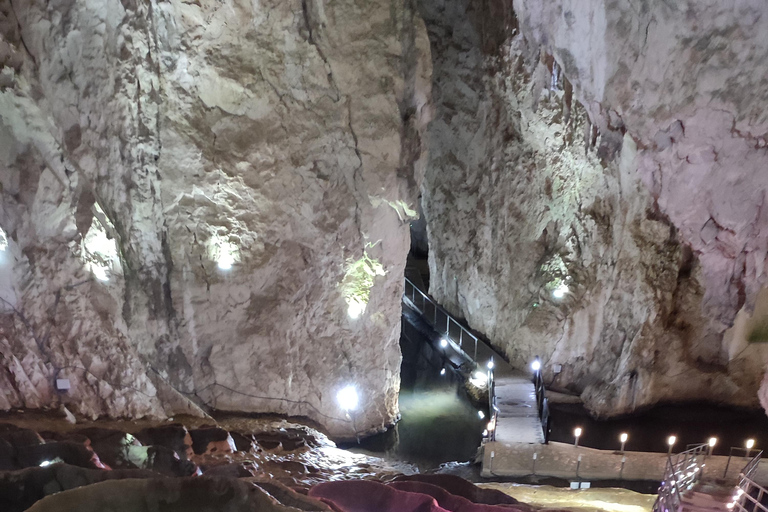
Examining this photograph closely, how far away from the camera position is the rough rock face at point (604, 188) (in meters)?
9.19

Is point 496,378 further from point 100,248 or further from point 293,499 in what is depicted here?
→ point 293,499

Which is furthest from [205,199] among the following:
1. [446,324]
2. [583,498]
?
[446,324]

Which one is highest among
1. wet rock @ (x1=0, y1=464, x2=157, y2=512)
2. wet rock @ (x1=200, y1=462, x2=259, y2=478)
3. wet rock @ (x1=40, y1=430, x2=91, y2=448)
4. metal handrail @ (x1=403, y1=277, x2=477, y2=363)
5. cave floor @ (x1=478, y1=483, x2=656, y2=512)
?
metal handrail @ (x1=403, y1=277, x2=477, y2=363)

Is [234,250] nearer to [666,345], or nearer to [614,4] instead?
[614,4]

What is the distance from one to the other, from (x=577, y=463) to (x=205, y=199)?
8.76m

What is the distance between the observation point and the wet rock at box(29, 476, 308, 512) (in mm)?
3420

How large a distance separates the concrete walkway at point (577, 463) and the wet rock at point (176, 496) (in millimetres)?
7937

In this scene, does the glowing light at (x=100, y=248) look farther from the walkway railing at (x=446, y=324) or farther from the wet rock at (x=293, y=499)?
the walkway railing at (x=446, y=324)

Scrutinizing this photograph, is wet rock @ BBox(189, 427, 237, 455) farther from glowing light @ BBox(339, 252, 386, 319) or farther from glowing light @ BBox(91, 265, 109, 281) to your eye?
glowing light @ BBox(339, 252, 386, 319)

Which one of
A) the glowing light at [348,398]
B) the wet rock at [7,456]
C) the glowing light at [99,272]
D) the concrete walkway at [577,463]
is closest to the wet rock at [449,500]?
the wet rock at [7,456]

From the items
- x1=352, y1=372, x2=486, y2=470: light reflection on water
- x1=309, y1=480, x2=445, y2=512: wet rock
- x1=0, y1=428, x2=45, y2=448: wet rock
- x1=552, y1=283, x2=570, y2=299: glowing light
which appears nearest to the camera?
x1=309, y1=480, x2=445, y2=512: wet rock

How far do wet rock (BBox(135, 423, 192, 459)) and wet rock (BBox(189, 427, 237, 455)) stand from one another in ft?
0.73

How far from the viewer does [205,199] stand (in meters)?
9.60

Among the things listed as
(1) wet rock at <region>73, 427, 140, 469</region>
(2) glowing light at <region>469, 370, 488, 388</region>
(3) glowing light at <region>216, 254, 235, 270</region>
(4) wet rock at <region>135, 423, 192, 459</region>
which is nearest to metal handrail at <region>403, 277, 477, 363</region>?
(2) glowing light at <region>469, 370, 488, 388</region>
